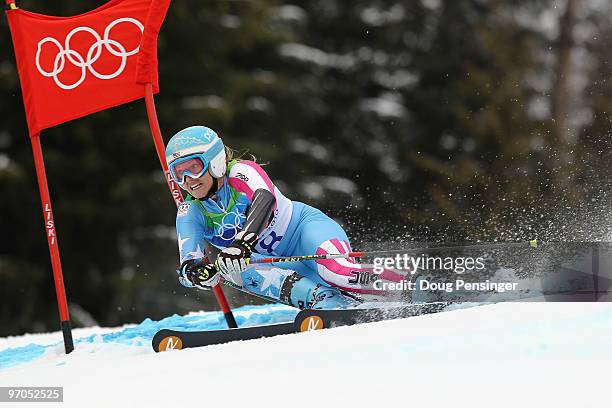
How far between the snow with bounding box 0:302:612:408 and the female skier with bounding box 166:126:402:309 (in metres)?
0.79

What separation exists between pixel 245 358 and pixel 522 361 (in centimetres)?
119

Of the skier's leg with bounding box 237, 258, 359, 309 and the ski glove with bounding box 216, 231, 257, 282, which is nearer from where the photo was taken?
the ski glove with bounding box 216, 231, 257, 282

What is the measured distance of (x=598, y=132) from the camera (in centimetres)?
1332

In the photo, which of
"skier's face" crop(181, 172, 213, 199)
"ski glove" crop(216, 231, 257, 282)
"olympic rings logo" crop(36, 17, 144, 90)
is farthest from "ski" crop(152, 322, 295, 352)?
"olympic rings logo" crop(36, 17, 144, 90)

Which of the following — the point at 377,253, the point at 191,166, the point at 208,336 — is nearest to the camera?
the point at 208,336

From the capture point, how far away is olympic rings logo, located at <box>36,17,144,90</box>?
19.5ft

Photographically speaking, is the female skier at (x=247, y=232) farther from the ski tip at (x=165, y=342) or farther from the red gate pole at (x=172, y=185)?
the ski tip at (x=165, y=342)

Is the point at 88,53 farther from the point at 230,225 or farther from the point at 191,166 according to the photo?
the point at 230,225

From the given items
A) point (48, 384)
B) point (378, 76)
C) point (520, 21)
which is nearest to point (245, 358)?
point (48, 384)

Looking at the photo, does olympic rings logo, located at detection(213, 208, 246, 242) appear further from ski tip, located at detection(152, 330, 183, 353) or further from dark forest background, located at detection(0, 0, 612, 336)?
dark forest background, located at detection(0, 0, 612, 336)

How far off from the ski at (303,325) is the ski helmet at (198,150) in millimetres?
888

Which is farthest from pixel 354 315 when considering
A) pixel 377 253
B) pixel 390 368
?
pixel 390 368

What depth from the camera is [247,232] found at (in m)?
5.60

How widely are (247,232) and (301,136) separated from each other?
497 inches
